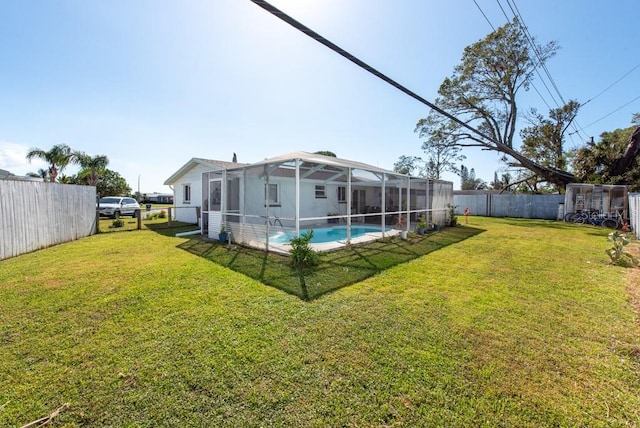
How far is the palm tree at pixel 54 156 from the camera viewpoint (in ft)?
67.8

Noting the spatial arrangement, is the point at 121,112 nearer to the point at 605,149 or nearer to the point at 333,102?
the point at 333,102

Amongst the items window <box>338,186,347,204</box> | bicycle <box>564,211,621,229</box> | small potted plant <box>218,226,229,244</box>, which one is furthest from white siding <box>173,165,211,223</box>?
bicycle <box>564,211,621,229</box>

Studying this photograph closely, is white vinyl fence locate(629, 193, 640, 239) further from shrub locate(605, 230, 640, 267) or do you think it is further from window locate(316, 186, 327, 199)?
window locate(316, 186, 327, 199)

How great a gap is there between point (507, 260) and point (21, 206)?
39.9 ft

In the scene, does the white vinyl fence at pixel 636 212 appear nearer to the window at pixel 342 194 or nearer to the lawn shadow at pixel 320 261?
the lawn shadow at pixel 320 261

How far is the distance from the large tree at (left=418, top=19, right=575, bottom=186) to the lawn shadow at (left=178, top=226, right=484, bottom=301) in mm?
14974

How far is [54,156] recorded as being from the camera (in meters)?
20.9

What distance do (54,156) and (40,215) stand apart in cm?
1886

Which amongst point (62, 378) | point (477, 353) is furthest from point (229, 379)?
point (477, 353)

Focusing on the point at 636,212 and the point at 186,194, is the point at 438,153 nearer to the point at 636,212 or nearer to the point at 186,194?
the point at 636,212

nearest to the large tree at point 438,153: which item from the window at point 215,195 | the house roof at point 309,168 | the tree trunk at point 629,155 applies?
the tree trunk at point 629,155

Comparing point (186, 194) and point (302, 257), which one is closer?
point (302, 257)

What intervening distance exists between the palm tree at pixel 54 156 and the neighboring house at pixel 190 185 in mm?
12317

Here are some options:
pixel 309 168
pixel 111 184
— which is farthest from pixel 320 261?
pixel 111 184
